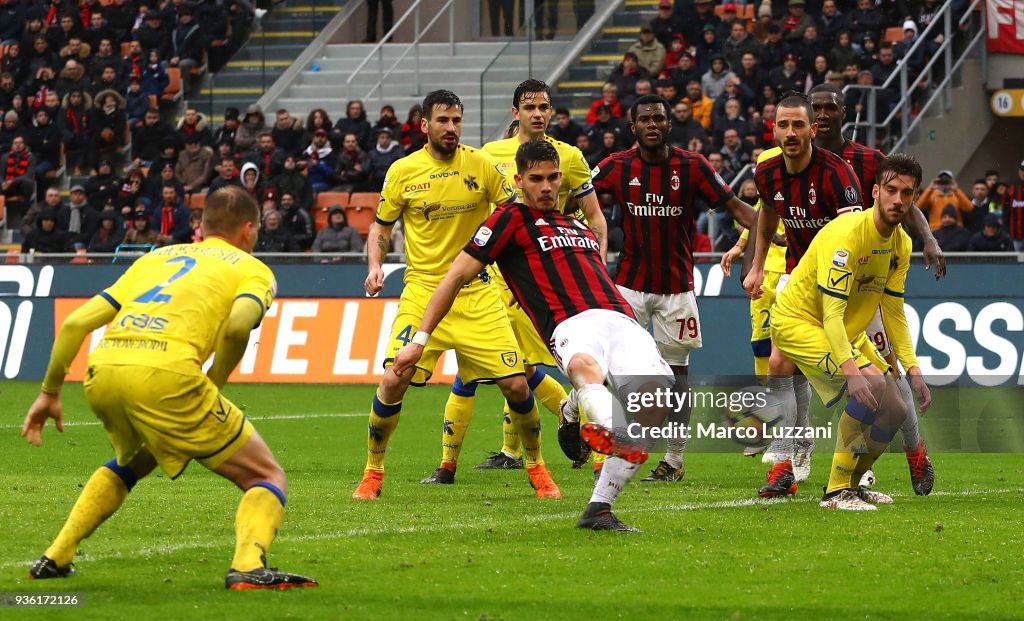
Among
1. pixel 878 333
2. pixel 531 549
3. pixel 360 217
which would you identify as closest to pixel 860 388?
pixel 878 333

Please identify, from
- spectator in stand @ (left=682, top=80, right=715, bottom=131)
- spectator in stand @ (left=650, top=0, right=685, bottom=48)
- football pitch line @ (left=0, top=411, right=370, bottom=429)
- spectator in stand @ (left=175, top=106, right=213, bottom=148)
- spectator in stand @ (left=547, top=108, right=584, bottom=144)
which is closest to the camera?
football pitch line @ (left=0, top=411, right=370, bottom=429)

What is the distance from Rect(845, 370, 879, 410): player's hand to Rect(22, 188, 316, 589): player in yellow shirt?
3650mm

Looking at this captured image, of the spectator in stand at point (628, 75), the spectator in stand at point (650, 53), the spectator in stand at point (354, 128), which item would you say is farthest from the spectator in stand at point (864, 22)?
the spectator in stand at point (354, 128)

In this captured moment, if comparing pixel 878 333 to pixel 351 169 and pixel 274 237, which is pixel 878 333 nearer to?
pixel 274 237

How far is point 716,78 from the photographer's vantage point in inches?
933

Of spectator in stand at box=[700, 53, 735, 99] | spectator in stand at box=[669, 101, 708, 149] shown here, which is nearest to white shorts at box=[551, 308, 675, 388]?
spectator in stand at box=[669, 101, 708, 149]

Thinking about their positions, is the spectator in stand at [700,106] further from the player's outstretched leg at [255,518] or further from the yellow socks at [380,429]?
the player's outstretched leg at [255,518]

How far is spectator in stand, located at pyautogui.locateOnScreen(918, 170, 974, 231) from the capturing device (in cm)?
2025

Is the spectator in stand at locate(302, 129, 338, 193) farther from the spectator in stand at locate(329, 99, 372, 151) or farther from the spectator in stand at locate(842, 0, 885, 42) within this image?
the spectator in stand at locate(842, 0, 885, 42)

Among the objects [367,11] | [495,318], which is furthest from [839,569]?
[367,11]

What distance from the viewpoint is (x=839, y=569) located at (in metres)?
7.06

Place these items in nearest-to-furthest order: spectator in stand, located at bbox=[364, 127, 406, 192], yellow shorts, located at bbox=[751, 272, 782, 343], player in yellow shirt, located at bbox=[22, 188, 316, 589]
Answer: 1. player in yellow shirt, located at bbox=[22, 188, 316, 589]
2. yellow shorts, located at bbox=[751, 272, 782, 343]
3. spectator in stand, located at bbox=[364, 127, 406, 192]

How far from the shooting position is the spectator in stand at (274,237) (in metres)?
22.1

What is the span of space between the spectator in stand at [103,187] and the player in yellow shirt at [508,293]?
15099 mm
